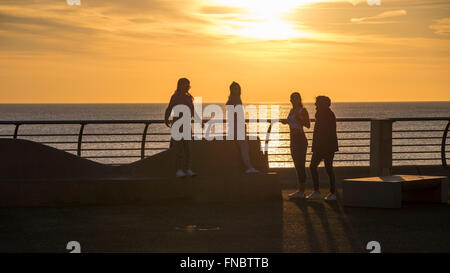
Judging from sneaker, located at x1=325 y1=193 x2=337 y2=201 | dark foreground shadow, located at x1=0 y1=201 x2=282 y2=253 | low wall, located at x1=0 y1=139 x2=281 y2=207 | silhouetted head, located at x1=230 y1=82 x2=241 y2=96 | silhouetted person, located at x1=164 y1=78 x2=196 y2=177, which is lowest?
dark foreground shadow, located at x1=0 y1=201 x2=282 y2=253

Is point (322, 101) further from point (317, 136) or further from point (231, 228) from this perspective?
point (231, 228)

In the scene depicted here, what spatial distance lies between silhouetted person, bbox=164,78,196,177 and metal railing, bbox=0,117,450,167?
73cm

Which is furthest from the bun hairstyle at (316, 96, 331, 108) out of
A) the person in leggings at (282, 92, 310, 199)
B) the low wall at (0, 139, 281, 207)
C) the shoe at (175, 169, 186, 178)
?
the shoe at (175, 169, 186, 178)

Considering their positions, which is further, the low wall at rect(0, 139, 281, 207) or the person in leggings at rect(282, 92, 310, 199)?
the person in leggings at rect(282, 92, 310, 199)

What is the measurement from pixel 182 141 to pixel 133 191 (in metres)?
1.24

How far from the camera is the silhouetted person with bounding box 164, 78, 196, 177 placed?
14.3 metres

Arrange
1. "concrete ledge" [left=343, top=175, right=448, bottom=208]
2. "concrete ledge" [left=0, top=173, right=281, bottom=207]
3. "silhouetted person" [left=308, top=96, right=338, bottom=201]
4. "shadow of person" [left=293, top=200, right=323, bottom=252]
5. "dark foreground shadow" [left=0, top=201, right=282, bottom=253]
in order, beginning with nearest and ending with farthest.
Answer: "shadow of person" [left=293, top=200, right=323, bottom=252] → "dark foreground shadow" [left=0, top=201, right=282, bottom=253] → "concrete ledge" [left=343, top=175, right=448, bottom=208] → "concrete ledge" [left=0, top=173, right=281, bottom=207] → "silhouetted person" [left=308, top=96, right=338, bottom=201]

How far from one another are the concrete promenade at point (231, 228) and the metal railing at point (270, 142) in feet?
5.56

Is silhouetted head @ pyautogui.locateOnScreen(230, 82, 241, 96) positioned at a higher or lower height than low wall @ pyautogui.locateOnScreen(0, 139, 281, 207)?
higher

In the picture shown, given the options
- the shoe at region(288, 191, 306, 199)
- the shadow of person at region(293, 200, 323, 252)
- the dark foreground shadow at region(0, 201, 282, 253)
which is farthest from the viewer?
the shoe at region(288, 191, 306, 199)

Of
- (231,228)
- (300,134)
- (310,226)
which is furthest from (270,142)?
(231,228)

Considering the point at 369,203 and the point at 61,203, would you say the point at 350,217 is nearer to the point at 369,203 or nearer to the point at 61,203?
the point at 369,203

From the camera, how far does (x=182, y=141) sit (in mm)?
14758

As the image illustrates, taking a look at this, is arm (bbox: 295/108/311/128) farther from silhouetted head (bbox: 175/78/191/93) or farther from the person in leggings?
silhouetted head (bbox: 175/78/191/93)
